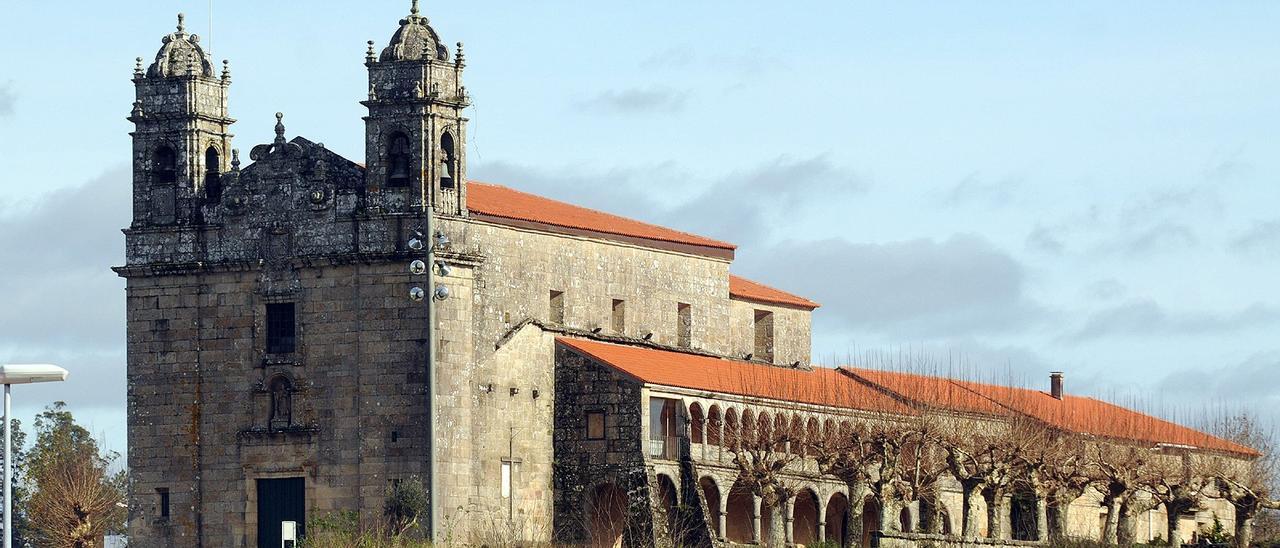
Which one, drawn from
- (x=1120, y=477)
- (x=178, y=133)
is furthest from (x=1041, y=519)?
(x=178, y=133)

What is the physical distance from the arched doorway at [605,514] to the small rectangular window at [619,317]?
7.56 m

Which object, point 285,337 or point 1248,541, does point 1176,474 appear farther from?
point 285,337

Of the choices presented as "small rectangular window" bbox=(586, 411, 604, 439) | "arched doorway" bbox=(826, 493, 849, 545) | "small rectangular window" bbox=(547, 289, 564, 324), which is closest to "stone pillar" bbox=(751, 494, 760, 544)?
"small rectangular window" bbox=(586, 411, 604, 439)

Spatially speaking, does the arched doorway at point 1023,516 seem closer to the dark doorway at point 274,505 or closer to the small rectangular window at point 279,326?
the dark doorway at point 274,505

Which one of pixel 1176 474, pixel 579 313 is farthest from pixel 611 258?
pixel 1176 474

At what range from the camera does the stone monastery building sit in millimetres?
69812

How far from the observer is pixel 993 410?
85.4m

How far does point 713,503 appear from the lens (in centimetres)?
7725

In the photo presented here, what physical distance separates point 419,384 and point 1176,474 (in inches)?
1084

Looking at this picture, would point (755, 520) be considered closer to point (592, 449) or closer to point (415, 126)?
point (592, 449)

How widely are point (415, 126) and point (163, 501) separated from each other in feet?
45.1

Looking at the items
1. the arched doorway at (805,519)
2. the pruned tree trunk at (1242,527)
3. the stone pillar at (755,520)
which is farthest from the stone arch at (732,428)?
the pruned tree trunk at (1242,527)

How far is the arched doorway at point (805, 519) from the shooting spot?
84231mm

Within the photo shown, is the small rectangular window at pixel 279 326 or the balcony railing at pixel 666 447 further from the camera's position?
the balcony railing at pixel 666 447
